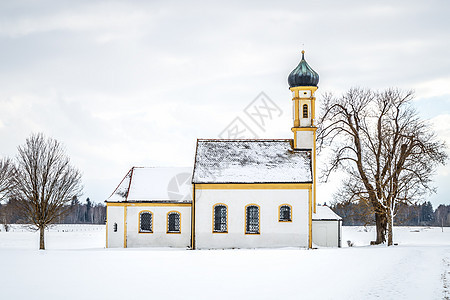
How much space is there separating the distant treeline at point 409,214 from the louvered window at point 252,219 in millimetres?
6781

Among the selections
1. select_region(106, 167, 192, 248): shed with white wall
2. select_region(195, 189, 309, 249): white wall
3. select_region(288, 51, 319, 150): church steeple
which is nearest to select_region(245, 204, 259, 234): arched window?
select_region(195, 189, 309, 249): white wall

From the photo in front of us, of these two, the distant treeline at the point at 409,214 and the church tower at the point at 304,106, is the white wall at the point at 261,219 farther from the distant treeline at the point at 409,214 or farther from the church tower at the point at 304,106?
the distant treeline at the point at 409,214

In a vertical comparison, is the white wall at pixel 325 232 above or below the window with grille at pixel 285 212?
below

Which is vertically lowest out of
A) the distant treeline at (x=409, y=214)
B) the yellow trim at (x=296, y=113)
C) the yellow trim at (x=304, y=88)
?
the distant treeline at (x=409, y=214)

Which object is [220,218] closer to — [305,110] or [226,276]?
[305,110]

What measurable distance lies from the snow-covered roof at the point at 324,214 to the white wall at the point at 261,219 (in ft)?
5.86

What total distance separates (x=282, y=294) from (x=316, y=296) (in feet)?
3.22

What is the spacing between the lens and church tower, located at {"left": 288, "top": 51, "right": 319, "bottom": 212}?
35688 millimetres

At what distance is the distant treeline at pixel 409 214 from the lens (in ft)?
118

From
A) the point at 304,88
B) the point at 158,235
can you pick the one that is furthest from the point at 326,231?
the point at 158,235

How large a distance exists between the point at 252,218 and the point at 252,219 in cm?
7

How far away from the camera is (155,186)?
35156mm

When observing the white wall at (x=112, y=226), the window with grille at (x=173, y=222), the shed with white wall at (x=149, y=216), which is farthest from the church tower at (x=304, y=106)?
the white wall at (x=112, y=226)

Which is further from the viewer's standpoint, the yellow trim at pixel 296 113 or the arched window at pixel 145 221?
the yellow trim at pixel 296 113
